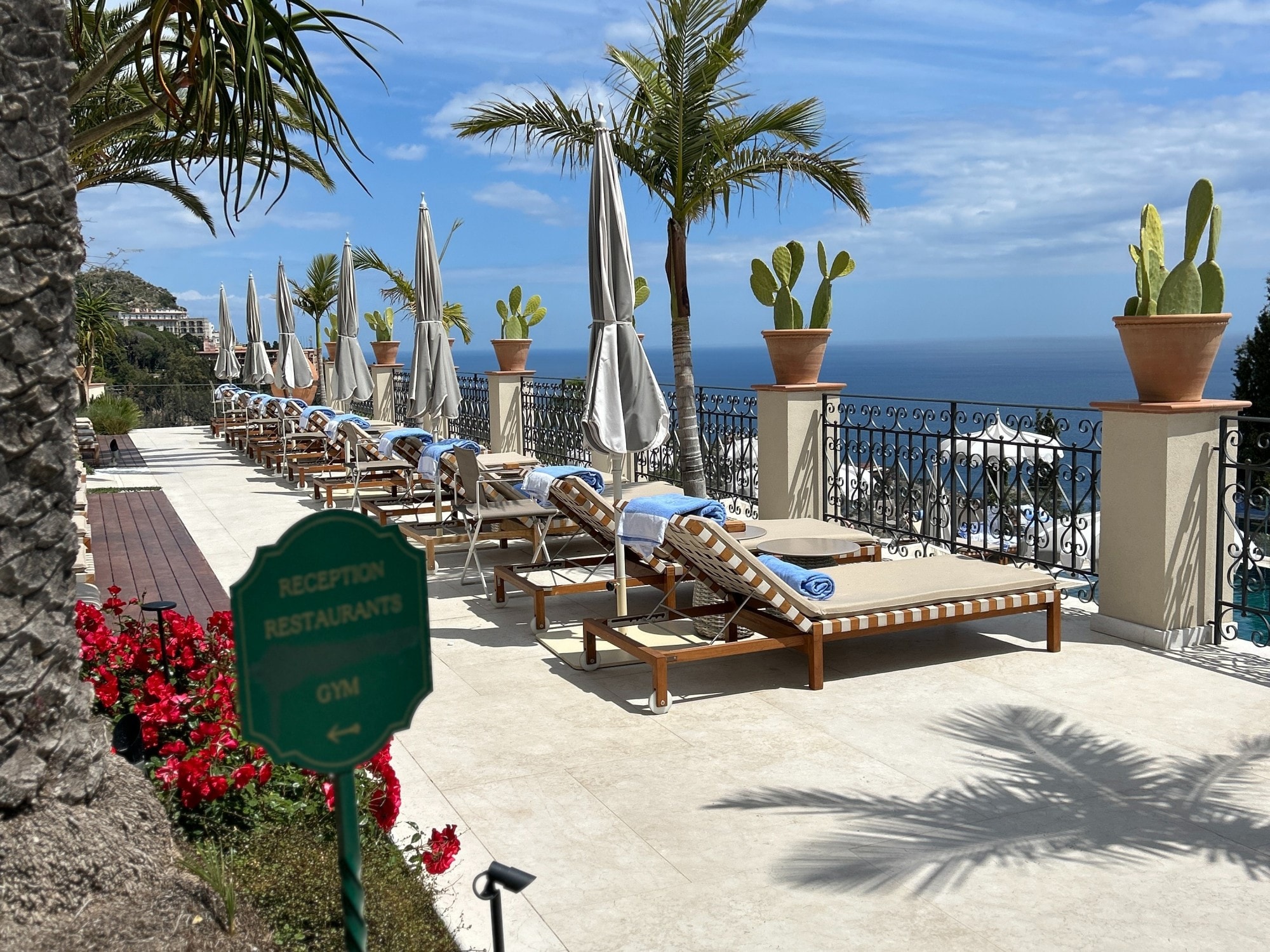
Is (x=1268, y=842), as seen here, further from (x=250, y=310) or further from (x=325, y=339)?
(x=325, y=339)

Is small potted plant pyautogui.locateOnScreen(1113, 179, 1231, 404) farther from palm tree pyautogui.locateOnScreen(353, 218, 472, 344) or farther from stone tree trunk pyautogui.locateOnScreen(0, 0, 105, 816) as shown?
palm tree pyautogui.locateOnScreen(353, 218, 472, 344)

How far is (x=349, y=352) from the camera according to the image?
16094mm

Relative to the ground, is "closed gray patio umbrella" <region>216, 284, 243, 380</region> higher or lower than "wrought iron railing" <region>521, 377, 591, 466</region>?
higher

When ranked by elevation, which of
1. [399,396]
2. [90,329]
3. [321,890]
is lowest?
[321,890]

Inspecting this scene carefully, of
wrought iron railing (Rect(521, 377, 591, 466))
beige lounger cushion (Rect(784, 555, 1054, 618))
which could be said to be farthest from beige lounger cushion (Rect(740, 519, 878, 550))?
wrought iron railing (Rect(521, 377, 591, 466))

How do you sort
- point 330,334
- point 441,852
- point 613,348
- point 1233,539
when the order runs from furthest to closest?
point 330,334
point 613,348
point 1233,539
point 441,852

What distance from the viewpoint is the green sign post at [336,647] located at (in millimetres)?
1815

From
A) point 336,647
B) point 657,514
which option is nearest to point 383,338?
point 657,514

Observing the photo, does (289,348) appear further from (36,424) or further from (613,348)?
(36,424)

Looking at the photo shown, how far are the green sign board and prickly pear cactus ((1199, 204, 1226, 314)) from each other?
6.20m

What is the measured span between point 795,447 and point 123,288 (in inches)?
1000

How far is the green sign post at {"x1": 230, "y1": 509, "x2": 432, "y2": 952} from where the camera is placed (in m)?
1.82

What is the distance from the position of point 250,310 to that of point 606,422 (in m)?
16.5

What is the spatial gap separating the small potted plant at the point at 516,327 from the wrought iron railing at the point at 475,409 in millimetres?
831
